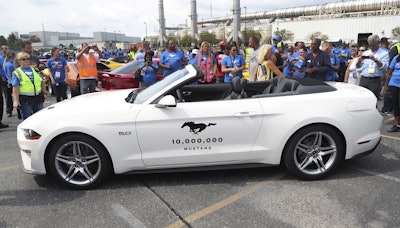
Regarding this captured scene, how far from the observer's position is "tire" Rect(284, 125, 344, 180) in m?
3.64

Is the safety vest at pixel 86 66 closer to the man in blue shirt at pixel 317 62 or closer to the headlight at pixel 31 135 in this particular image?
the headlight at pixel 31 135

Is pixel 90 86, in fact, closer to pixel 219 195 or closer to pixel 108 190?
pixel 108 190

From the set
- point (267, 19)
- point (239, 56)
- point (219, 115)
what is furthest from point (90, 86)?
point (267, 19)

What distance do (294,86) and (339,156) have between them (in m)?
1.00

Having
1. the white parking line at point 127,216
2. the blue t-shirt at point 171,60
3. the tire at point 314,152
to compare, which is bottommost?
the white parking line at point 127,216

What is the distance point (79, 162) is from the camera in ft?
11.7

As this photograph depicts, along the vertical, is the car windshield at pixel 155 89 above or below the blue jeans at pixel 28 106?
above

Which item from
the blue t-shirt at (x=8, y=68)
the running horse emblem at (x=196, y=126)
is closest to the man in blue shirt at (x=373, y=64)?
the running horse emblem at (x=196, y=126)

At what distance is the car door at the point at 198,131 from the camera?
348cm

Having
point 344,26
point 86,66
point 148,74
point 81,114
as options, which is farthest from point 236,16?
point 344,26

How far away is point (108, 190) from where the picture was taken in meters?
3.62

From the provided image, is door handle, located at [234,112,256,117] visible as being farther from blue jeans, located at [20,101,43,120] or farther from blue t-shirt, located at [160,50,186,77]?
blue t-shirt, located at [160,50,186,77]

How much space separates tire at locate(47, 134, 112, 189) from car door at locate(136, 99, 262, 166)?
1.62 feet

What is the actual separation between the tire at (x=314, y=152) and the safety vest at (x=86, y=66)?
5440mm
